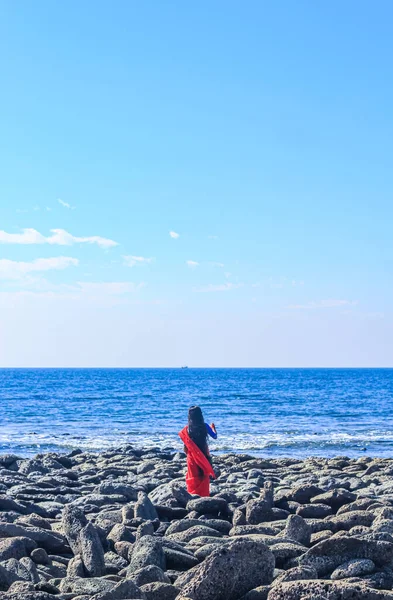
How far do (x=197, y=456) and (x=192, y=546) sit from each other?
4.45m

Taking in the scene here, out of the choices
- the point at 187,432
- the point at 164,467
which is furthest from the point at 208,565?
the point at 164,467

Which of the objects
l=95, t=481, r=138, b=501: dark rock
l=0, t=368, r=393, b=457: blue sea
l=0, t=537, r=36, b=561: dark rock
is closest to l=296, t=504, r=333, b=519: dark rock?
l=95, t=481, r=138, b=501: dark rock

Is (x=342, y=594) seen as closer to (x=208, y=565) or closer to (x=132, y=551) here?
(x=208, y=565)

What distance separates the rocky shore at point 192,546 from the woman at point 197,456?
2.68ft

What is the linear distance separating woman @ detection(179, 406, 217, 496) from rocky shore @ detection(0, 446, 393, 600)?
2.68ft

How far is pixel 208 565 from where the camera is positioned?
4.99 m

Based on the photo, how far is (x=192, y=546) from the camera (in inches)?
260

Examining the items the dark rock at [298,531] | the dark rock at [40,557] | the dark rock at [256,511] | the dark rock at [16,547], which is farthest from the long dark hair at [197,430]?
the dark rock at [40,557]

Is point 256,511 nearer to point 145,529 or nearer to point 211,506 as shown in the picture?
point 211,506

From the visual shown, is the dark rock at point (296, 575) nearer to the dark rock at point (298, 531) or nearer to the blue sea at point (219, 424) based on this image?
the dark rock at point (298, 531)

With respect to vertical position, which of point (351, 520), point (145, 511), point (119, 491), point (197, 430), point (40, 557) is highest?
Result: point (197, 430)

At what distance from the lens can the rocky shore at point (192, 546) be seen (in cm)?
492

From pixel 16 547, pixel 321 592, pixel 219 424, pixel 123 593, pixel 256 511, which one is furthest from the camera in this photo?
pixel 219 424

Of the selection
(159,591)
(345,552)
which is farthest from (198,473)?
(159,591)
